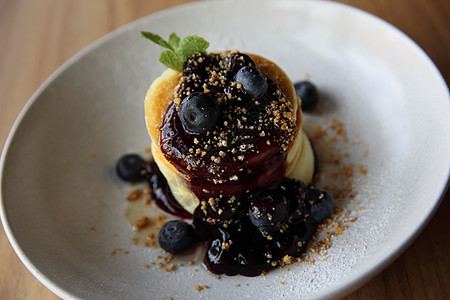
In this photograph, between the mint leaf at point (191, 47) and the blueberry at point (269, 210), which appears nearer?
the blueberry at point (269, 210)

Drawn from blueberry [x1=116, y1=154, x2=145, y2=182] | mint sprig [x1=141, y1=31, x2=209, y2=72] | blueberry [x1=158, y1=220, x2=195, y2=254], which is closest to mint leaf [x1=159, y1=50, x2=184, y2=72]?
mint sprig [x1=141, y1=31, x2=209, y2=72]

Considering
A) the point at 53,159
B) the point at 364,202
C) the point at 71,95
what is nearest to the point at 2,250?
the point at 53,159

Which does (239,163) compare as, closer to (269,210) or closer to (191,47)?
(269,210)

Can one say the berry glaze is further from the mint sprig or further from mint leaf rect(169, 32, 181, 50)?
mint leaf rect(169, 32, 181, 50)

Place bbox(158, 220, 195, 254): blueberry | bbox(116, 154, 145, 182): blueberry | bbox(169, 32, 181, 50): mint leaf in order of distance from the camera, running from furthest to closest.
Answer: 1. bbox(116, 154, 145, 182): blueberry
2. bbox(169, 32, 181, 50): mint leaf
3. bbox(158, 220, 195, 254): blueberry

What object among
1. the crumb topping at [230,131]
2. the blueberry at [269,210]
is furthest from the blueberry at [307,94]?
the blueberry at [269,210]

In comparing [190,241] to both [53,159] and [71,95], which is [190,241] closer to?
[53,159]

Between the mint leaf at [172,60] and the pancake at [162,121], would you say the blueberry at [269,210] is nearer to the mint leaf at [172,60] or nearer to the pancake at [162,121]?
the pancake at [162,121]
